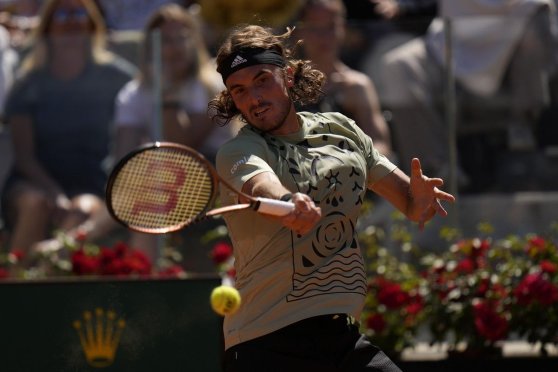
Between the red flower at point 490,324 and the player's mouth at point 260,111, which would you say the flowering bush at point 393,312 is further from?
the player's mouth at point 260,111

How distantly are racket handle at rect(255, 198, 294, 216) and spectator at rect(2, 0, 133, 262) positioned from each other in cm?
438

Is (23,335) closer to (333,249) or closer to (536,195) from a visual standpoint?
(333,249)

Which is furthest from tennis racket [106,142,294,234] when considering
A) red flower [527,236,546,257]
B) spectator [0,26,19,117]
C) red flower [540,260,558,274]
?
spectator [0,26,19,117]

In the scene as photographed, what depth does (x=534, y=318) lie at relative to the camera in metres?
6.92

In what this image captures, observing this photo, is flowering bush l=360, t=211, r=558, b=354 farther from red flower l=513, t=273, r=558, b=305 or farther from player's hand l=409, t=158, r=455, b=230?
player's hand l=409, t=158, r=455, b=230

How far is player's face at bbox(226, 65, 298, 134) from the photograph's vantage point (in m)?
3.99

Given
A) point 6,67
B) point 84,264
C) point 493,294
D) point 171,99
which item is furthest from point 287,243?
point 6,67

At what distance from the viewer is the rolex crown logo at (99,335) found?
5.65 m

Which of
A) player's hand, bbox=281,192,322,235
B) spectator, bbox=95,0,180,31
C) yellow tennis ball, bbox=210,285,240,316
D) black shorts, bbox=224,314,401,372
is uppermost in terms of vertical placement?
spectator, bbox=95,0,180,31

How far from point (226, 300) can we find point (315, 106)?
12.4ft

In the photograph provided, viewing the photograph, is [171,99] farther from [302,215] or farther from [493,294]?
[302,215]

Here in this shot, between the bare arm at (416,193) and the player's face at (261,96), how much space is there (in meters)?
0.49

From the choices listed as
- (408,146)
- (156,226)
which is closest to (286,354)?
(156,226)

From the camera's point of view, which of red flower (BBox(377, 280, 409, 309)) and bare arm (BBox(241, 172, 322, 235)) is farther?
red flower (BBox(377, 280, 409, 309))
